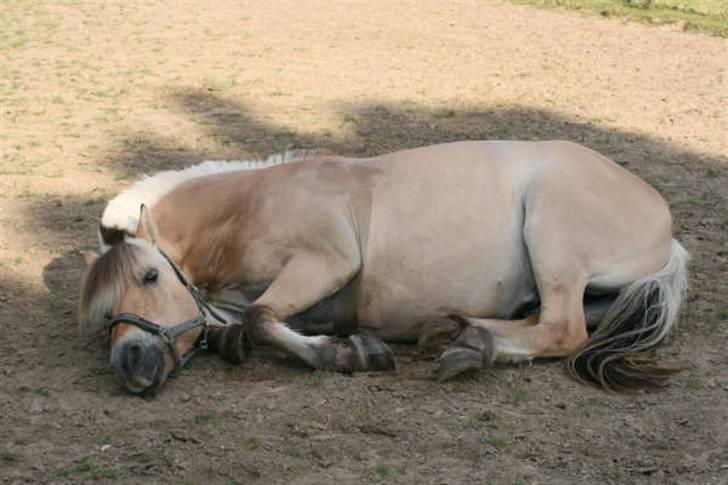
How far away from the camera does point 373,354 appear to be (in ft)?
15.2

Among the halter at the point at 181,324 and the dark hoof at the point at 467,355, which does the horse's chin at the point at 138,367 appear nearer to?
the halter at the point at 181,324

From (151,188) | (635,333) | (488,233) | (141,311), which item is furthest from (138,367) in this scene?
(635,333)

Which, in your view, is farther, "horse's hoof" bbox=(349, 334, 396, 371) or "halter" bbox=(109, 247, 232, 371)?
"horse's hoof" bbox=(349, 334, 396, 371)

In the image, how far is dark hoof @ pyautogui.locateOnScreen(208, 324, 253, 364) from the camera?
4699 millimetres

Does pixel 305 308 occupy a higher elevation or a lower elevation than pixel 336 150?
higher

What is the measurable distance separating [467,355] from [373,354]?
0.38m

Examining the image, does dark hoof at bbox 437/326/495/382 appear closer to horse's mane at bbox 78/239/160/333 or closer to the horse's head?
the horse's head

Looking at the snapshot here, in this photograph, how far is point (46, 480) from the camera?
379 centimetres

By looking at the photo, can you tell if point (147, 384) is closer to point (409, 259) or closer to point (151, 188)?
point (151, 188)

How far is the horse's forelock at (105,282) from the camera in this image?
450 cm

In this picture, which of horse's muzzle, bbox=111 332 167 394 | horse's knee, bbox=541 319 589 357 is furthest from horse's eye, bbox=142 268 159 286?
horse's knee, bbox=541 319 589 357

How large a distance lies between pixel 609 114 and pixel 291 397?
479 cm

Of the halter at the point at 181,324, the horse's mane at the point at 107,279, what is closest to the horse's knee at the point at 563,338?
the halter at the point at 181,324

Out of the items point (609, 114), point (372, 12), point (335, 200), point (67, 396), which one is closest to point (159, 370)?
point (67, 396)
